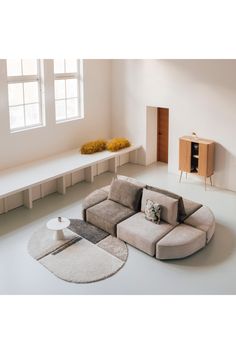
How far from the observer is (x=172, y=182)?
8.90m

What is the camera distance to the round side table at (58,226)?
604 centimetres

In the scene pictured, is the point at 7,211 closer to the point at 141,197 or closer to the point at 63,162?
the point at 63,162

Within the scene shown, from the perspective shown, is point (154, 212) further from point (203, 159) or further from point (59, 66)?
point (59, 66)

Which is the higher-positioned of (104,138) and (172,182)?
(104,138)

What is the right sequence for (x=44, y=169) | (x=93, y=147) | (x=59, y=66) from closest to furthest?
(x=44, y=169) < (x=59, y=66) < (x=93, y=147)

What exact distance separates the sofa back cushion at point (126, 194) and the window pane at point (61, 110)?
277 centimetres

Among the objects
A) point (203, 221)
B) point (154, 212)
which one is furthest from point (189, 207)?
point (154, 212)

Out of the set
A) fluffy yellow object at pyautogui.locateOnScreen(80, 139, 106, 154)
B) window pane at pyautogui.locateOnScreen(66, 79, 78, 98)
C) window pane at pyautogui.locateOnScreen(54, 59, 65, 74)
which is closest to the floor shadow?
fluffy yellow object at pyautogui.locateOnScreen(80, 139, 106, 154)

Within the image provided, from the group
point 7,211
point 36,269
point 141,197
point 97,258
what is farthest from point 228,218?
point 7,211

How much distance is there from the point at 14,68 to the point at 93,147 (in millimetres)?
2549

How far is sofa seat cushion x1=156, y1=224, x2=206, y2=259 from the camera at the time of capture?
566cm

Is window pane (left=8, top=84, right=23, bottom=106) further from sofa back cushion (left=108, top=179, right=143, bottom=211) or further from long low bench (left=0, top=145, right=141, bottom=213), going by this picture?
sofa back cushion (left=108, top=179, right=143, bottom=211)

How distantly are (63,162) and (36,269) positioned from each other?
3.28 metres

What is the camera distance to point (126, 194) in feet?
22.0
